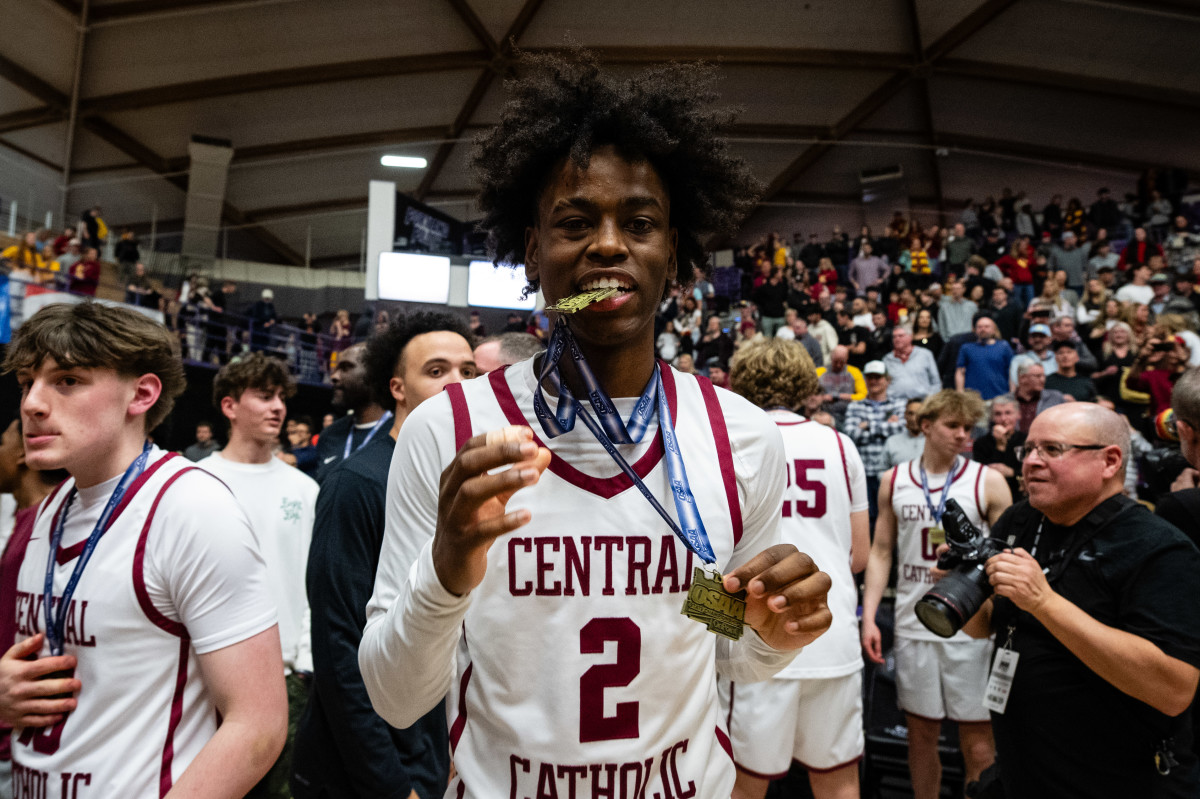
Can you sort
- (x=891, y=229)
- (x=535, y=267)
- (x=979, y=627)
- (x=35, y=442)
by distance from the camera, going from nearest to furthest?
(x=535, y=267) → (x=35, y=442) → (x=979, y=627) → (x=891, y=229)

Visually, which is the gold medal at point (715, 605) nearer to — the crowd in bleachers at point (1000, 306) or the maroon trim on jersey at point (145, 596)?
the maroon trim on jersey at point (145, 596)

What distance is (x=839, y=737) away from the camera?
3.55m

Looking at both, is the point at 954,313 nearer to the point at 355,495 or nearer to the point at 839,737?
the point at 839,737

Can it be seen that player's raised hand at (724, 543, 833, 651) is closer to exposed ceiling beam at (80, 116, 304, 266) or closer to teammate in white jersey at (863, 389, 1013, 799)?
teammate in white jersey at (863, 389, 1013, 799)

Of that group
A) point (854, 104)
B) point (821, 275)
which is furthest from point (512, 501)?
point (854, 104)

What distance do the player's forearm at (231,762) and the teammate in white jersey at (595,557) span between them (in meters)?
0.59

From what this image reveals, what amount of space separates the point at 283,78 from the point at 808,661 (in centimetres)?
1777

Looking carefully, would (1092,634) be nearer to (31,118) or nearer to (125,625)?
(125,625)

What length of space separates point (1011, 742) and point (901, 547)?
200cm

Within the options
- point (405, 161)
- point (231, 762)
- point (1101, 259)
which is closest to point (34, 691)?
point (231, 762)

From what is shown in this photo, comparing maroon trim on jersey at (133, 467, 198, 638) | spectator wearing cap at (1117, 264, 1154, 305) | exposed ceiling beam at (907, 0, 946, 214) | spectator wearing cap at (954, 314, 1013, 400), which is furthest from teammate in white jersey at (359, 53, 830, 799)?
exposed ceiling beam at (907, 0, 946, 214)

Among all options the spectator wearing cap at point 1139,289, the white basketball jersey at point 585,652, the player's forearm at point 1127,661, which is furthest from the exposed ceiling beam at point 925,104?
the white basketball jersey at point 585,652

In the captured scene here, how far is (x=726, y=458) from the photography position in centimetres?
155

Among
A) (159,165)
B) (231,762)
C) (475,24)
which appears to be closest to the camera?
(231,762)
